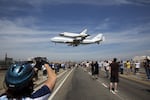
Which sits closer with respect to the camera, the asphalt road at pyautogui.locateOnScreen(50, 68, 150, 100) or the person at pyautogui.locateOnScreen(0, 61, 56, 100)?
the person at pyautogui.locateOnScreen(0, 61, 56, 100)

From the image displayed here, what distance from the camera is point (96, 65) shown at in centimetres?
2969

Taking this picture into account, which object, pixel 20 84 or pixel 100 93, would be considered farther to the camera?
pixel 100 93

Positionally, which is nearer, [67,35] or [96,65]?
[96,65]

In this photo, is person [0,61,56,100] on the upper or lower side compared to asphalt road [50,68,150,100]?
upper

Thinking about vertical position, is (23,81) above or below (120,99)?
above

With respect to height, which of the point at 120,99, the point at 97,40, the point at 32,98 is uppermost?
the point at 97,40

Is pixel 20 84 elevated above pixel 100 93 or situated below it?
above

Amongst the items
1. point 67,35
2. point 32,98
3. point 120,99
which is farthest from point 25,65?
point 67,35

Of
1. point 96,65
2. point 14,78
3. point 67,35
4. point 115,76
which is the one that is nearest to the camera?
point 14,78

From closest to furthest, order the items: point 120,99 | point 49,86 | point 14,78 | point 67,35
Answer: point 14,78 < point 49,86 < point 120,99 < point 67,35

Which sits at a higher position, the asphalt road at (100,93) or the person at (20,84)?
the person at (20,84)

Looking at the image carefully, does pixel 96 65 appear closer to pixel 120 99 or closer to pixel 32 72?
pixel 120 99

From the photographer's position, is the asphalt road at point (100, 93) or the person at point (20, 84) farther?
the asphalt road at point (100, 93)

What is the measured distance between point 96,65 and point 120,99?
590 inches
